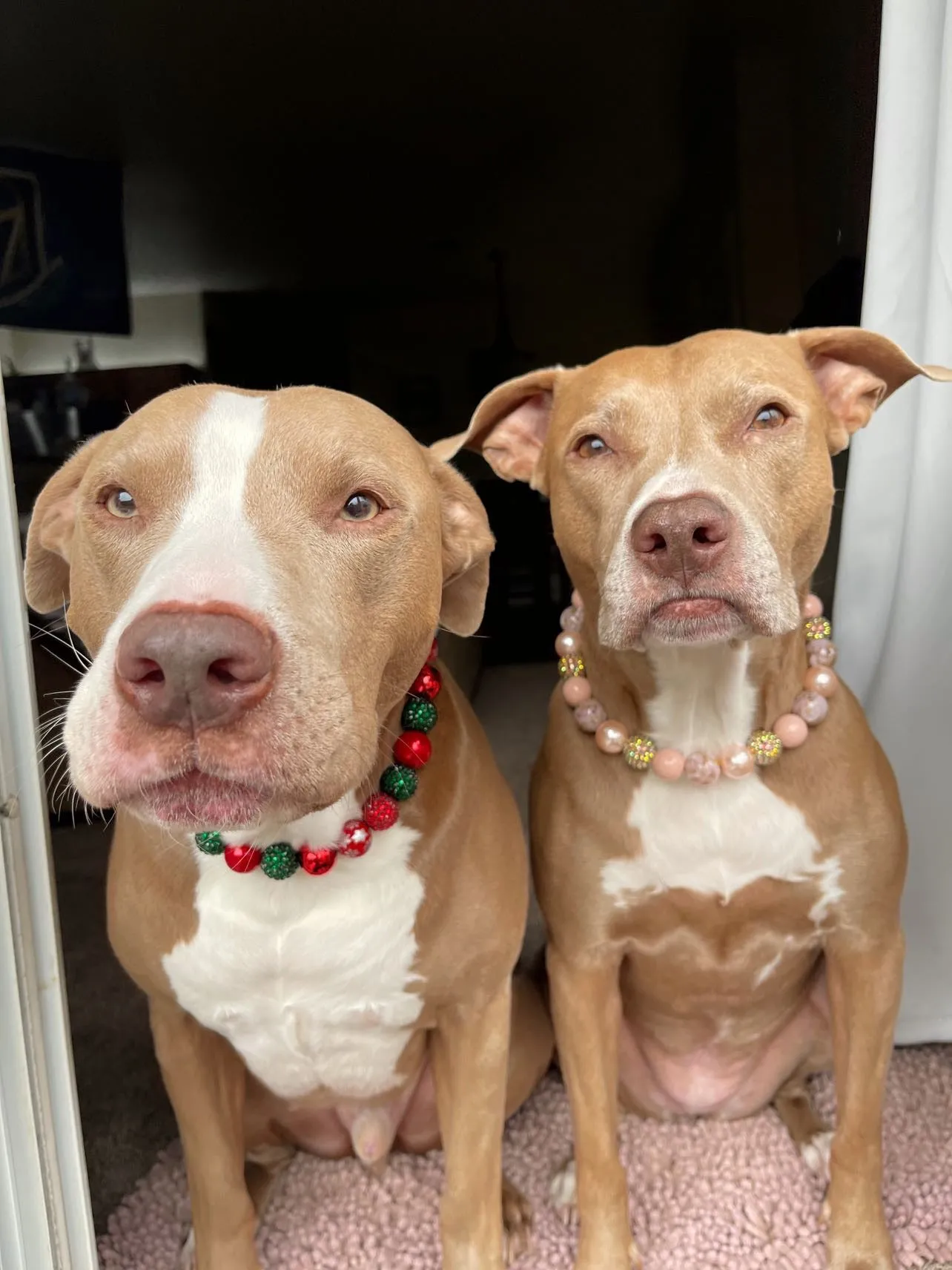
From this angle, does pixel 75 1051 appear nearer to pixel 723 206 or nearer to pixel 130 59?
pixel 130 59

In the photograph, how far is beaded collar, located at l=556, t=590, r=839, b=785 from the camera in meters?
1.47

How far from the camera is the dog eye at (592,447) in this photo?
1.45 metres

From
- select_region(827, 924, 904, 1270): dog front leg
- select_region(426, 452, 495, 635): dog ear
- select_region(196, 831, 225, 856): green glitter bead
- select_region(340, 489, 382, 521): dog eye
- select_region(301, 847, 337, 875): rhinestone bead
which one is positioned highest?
select_region(340, 489, 382, 521): dog eye

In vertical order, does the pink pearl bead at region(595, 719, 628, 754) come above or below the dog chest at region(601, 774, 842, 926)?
above

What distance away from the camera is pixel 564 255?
6.55 ft

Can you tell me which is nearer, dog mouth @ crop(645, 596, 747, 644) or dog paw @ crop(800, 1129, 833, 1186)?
dog mouth @ crop(645, 596, 747, 644)

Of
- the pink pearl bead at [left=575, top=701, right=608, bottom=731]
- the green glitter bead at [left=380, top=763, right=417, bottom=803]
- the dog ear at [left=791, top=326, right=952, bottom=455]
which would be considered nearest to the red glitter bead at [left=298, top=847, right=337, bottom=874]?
the green glitter bead at [left=380, top=763, right=417, bottom=803]

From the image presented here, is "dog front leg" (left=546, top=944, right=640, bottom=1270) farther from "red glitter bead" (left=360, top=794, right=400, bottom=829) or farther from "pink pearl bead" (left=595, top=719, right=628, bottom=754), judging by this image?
"red glitter bead" (left=360, top=794, right=400, bottom=829)

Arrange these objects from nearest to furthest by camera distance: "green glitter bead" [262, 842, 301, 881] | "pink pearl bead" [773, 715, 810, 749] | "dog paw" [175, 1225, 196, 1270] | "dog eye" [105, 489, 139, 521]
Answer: "dog eye" [105, 489, 139, 521], "green glitter bead" [262, 842, 301, 881], "pink pearl bead" [773, 715, 810, 749], "dog paw" [175, 1225, 196, 1270]

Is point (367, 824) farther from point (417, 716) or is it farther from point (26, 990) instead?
point (26, 990)

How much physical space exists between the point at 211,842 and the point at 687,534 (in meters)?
0.69

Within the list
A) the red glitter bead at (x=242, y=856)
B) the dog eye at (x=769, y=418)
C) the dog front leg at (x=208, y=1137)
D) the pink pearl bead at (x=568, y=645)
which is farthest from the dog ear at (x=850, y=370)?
the dog front leg at (x=208, y=1137)

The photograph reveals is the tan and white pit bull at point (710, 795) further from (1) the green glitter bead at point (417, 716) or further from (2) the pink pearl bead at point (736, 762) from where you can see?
(1) the green glitter bead at point (417, 716)

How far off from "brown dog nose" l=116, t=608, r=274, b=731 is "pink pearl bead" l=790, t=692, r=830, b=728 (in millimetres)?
859
